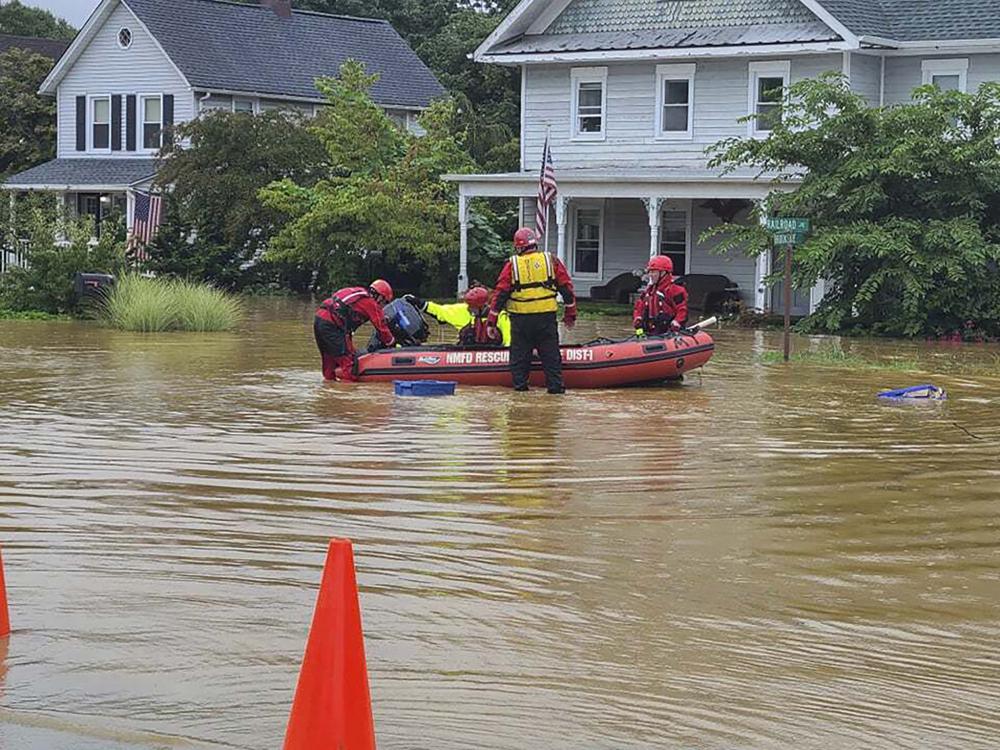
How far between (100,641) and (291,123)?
35.6 m

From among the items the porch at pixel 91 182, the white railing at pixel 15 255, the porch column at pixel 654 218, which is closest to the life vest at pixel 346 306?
the white railing at pixel 15 255

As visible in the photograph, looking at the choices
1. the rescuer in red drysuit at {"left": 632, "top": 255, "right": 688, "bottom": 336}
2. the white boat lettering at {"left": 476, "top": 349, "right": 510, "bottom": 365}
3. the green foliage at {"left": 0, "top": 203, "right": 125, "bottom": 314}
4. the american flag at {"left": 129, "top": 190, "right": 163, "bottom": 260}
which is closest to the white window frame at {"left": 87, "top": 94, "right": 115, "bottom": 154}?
the american flag at {"left": 129, "top": 190, "right": 163, "bottom": 260}

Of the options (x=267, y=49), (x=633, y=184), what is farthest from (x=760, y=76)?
(x=267, y=49)

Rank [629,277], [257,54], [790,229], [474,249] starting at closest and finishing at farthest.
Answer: [790,229]
[629,277]
[474,249]
[257,54]

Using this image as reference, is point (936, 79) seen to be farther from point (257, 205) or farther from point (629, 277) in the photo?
point (257, 205)

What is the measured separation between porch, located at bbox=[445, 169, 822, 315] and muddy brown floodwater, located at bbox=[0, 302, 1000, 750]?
17008 millimetres

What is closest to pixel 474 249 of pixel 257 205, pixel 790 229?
pixel 257 205

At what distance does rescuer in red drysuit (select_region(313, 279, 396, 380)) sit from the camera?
19.7 m

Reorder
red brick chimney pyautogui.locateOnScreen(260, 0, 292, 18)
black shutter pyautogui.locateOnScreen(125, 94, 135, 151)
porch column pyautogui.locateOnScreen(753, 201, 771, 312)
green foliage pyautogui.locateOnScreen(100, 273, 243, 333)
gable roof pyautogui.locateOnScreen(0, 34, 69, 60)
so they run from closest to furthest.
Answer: green foliage pyautogui.locateOnScreen(100, 273, 243, 333)
porch column pyautogui.locateOnScreen(753, 201, 771, 312)
black shutter pyautogui.locateOnScreen(125, 94, 135, 151)
red brick chimney pyautogui.locateOnScreen(260, 0, 292, 18)
gable roof pyautogui.locateOnScreen(0, 34, 69, 60)

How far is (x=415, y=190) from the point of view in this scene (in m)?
39.2

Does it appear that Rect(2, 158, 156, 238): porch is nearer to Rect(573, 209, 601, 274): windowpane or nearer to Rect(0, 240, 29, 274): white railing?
Rect(0, 240, 29, 274): white railing

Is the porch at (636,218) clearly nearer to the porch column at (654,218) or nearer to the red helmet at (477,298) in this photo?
the porch column at (654,218)

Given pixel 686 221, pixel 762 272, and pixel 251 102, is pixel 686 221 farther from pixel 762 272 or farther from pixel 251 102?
pixel 251 102

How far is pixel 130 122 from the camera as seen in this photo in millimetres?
49312
